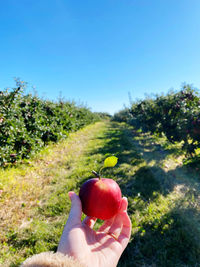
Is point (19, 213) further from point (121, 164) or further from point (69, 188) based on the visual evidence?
point (121, 164)

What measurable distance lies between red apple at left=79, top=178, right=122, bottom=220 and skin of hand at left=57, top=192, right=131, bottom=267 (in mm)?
94

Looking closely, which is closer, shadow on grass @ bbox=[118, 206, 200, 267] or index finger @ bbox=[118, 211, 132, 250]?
index finger @ bbox=[118, 211, 132, 250]

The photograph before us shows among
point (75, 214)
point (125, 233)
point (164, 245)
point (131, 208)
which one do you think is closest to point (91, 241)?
point (75, 214)

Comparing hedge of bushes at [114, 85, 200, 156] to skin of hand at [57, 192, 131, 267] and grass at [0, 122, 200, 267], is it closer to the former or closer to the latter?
grass at [0, 122, 200, 267]

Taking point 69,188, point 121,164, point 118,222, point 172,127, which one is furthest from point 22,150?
point 172,127

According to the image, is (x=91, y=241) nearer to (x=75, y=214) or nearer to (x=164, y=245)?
(x=75, y=214)

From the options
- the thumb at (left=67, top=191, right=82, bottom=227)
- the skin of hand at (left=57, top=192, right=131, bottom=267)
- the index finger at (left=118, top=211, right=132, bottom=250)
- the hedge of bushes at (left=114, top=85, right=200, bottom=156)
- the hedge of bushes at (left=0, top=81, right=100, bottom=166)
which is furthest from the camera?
the hedge of bushes at (left=114, top=85, right=200, bottom=156)

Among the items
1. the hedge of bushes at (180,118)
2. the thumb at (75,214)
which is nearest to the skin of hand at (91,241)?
the thumb at (75,214)

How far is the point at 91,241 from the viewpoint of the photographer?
3.95 ft

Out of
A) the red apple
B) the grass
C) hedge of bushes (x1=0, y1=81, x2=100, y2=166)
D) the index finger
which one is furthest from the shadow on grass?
hedge of bushes (x1=0, y1=81, x2=100, y2=166)

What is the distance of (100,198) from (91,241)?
0.38 metres

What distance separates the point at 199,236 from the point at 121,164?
2.59m

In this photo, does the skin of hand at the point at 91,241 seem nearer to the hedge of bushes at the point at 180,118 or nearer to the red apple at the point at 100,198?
the red apple at the point at 100,198

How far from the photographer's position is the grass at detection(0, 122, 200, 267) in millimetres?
1834
